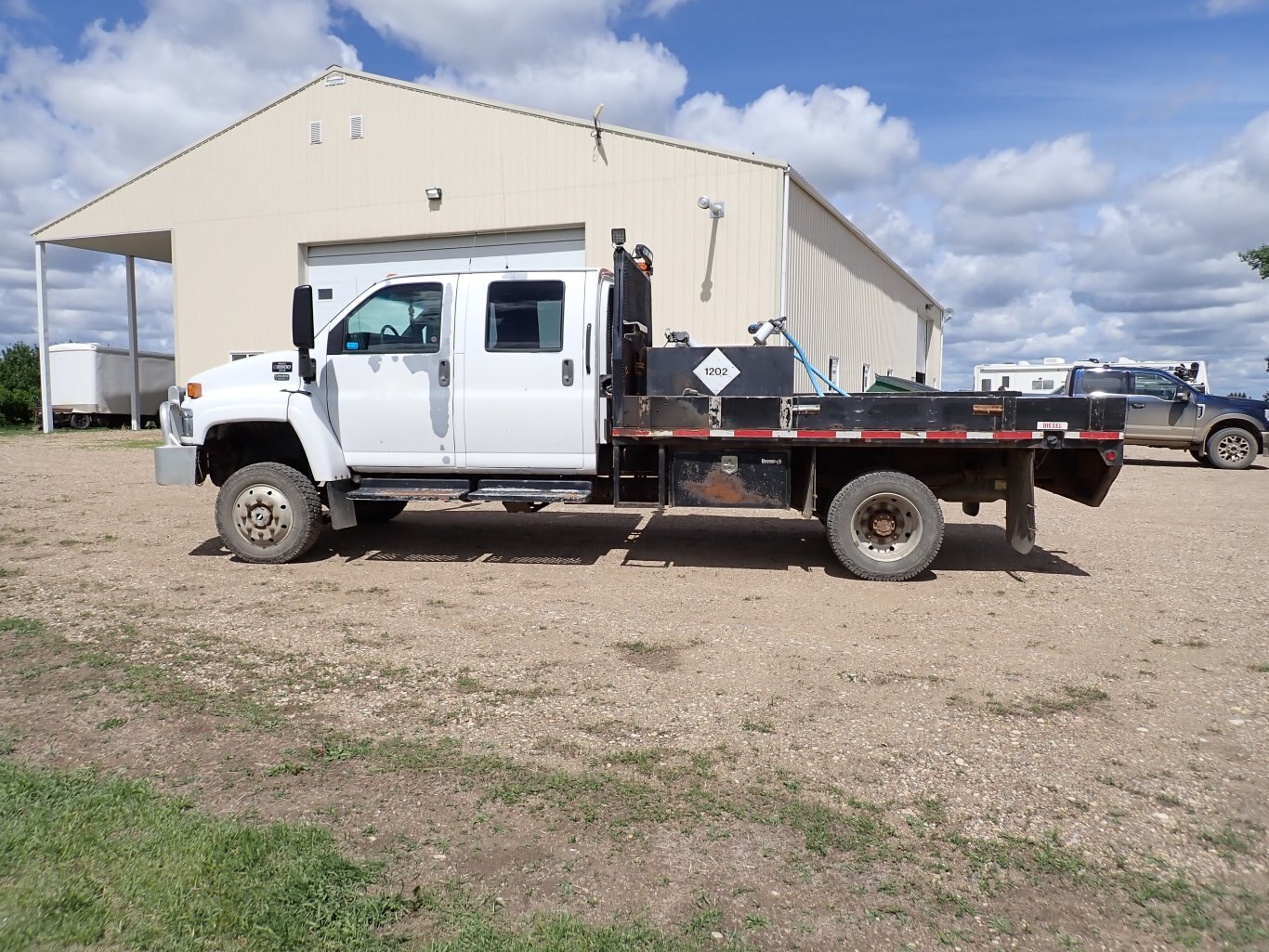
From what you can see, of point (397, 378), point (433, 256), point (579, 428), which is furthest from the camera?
point (433, 256)

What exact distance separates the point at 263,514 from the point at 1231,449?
16.6 m

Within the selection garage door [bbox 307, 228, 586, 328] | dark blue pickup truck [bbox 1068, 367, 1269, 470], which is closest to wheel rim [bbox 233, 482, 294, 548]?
garage door [bbox 307, 228, 586, 328]

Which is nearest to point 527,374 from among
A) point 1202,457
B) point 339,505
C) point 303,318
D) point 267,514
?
point 303,318

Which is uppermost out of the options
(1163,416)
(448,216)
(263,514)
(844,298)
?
(448,216)

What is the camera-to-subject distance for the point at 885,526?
6648mm

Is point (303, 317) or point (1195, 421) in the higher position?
point (303, 317)

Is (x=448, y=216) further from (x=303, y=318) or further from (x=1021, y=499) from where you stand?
(x=1021, y=499)

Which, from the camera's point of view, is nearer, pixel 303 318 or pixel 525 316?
pixel 303 318

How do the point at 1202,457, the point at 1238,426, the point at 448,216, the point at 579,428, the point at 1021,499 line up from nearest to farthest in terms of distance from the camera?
the point at 1021,499, the point at 579,428, the point at 1238,426, the point at 1202,457, the point at 448,216

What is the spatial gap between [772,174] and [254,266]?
1188cm

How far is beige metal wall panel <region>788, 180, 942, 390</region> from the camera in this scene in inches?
621

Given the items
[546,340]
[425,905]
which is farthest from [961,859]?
[546,340]

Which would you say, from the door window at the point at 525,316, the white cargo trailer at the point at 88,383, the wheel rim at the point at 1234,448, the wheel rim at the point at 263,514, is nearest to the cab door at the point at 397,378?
the door window at the point at 525,316

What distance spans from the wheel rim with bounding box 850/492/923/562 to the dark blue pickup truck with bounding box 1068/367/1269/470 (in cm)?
1041
